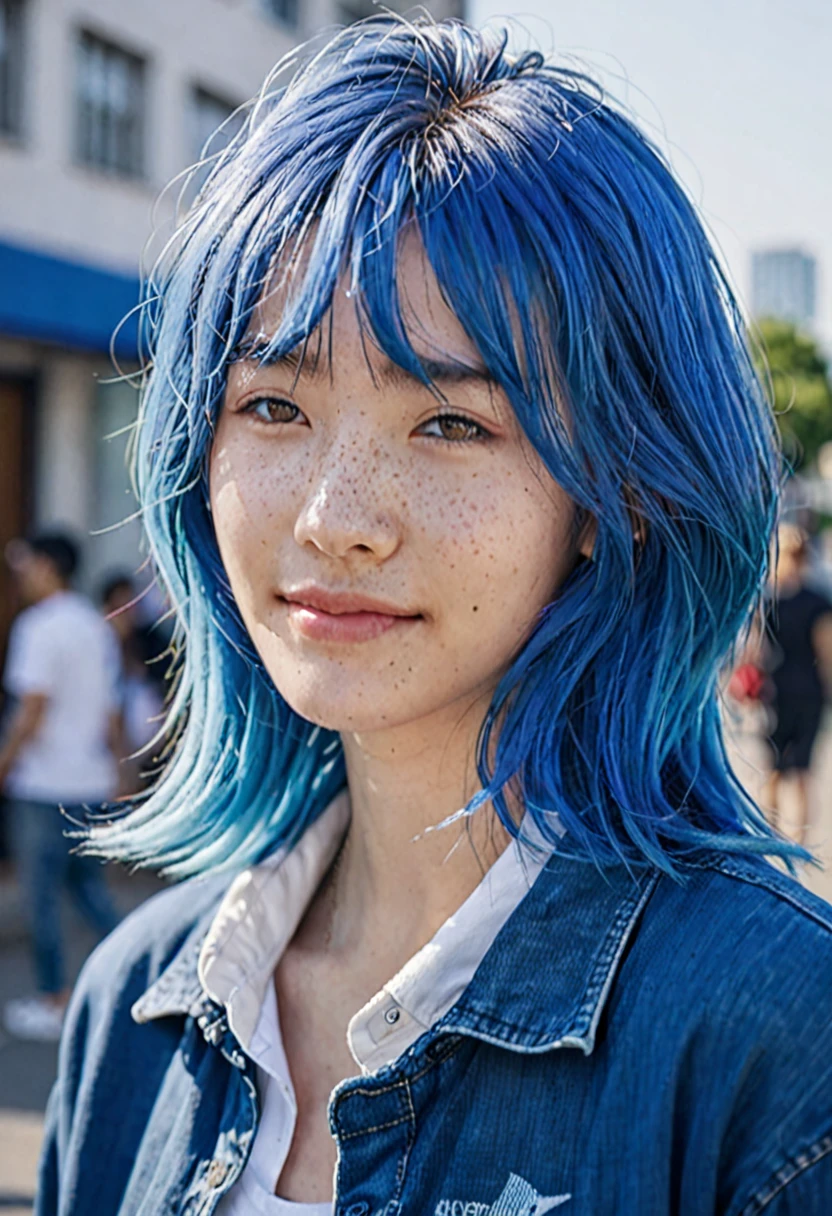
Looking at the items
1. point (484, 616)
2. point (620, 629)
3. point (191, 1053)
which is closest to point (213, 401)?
point (484, 616)

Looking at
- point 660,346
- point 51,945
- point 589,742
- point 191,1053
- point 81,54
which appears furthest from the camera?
point 81,54

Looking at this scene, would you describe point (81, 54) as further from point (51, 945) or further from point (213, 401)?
point (213, 401)

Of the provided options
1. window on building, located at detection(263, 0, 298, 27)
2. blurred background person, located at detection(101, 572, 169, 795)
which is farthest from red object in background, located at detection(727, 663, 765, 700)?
window on building, located at detection(263, 0, 298, 27)

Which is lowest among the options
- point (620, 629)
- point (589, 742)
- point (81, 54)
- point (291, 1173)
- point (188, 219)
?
point (291, 1173)

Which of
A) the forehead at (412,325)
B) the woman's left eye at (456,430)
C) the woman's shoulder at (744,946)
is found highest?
the forehead at (412,325)

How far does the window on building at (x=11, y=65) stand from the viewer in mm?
8984

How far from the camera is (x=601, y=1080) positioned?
3.68 ft

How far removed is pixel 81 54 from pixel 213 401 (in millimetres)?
9638

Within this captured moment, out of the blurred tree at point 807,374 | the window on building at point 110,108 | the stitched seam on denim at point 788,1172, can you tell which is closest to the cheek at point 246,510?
the stitched seam on denim at point 788,1172

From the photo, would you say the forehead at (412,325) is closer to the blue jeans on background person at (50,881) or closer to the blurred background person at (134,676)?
the blue jeans on background person at (50,881)

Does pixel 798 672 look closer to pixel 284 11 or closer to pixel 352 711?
pixel 352 711

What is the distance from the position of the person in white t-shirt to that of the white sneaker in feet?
0.05

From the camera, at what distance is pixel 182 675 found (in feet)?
5.68

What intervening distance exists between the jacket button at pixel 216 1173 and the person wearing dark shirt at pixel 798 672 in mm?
6248
